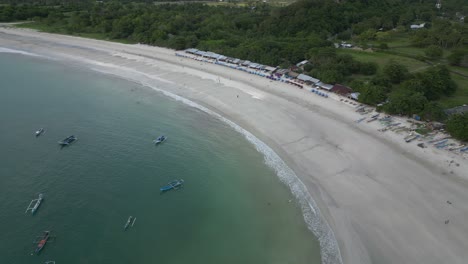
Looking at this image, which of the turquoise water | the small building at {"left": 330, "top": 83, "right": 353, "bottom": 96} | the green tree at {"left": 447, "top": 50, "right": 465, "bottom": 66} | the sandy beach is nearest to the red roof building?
the small building at {"left": 330, "top": 83, "right": 353, "bottom": 96}

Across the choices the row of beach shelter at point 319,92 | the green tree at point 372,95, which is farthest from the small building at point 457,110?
the row of beach shelter at point 319,92

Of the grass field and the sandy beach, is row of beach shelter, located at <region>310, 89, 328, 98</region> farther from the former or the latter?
the grass field

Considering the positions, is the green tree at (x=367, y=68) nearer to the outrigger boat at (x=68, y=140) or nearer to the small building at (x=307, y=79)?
the small building at (x=307, y=79)

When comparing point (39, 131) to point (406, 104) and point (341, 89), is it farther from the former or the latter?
point (406, 104)

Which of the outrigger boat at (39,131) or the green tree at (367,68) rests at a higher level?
the green tree at (367,68)

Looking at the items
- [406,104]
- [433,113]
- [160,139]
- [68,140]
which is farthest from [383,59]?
[68,140]

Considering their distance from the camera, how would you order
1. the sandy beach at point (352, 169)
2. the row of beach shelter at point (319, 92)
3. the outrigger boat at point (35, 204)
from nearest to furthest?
1. the sandy beach at point (352, 169)
2. the outrigger boat at point (35, 204)
3. the row of beach shelter at point (319, 92)
